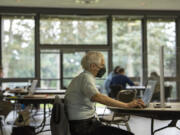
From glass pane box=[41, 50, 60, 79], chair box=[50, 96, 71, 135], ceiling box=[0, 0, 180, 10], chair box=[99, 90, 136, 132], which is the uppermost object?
ceiling box=[0, 0, 180, 10]

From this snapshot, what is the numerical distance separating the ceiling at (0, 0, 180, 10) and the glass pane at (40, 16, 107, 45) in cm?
54

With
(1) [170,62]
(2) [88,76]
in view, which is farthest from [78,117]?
(1) [170,62]

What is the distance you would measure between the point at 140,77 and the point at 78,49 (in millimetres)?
2356

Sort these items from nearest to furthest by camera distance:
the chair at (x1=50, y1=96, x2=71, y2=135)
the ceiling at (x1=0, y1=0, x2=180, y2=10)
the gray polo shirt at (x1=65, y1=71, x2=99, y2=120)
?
the chair at (x1=50, y1=96, x2=71, y2=135), the gray polo shirt at (x1=65, y1=71, x2=99, y2=120), the ceiling at (x1=0, y1=0, x2=180, y2=10)

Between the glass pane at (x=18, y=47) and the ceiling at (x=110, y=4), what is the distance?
0.66m

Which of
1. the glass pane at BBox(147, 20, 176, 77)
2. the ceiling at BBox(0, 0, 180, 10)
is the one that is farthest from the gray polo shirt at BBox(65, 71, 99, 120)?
the glass pane at BBox(147, 20, 176, 77)

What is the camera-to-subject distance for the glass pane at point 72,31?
10413mm

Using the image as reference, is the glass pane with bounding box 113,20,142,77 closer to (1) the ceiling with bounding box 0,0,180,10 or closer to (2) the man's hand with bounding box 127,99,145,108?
(1) the ceiling with bounding box 0,0,180,10

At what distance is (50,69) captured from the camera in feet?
34.2

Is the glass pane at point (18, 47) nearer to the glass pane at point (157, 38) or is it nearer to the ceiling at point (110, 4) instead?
the ceiling at point (110, 4)

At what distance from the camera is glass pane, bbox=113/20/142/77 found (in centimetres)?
1076

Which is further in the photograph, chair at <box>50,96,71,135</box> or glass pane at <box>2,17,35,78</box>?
glass pane at <box>2,17,35,78</box>

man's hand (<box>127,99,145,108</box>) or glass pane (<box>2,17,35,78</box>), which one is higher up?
glass pane (<box>2,17,35,78</box>)

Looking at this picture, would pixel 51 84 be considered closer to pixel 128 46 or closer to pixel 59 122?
pixel 128 46
